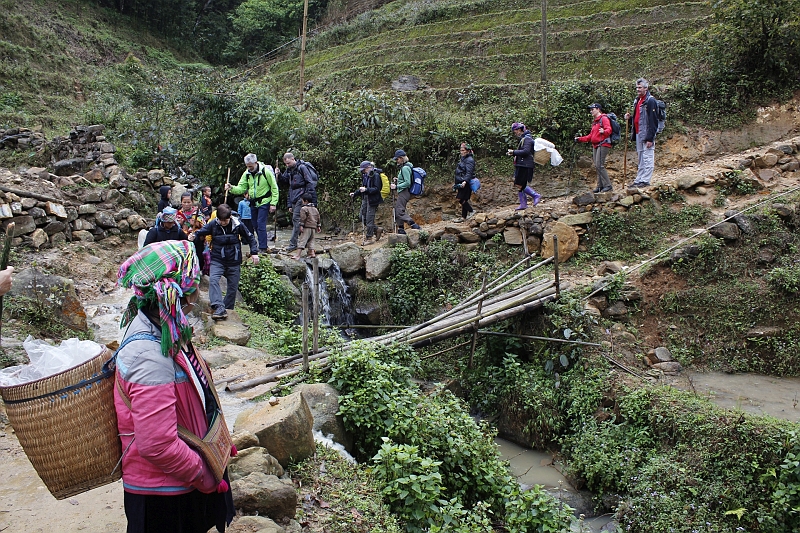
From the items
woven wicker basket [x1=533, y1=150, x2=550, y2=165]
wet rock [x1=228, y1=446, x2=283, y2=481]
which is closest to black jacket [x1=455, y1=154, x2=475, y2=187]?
woven wicker basket [x1=533, y1=150, x2=550, y2=165]

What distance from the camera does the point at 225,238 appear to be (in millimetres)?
8102

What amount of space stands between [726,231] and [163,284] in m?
9.07

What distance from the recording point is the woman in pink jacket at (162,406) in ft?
7.47

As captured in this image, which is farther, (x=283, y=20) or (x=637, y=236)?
(x=283, y=20)

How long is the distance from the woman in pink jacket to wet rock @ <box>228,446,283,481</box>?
1.39m

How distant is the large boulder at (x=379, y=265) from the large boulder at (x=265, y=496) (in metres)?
7.44

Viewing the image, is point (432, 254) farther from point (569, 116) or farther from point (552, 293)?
point (569, 116)

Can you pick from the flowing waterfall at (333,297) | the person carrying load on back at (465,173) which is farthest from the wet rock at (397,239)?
the person carrying load on back at (465,173)

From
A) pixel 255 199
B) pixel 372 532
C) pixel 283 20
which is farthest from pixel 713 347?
pixel 283 20

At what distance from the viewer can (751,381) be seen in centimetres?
761

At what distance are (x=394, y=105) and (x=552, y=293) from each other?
8055 millimetres

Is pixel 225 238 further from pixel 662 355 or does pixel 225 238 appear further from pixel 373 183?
pixel 662 355

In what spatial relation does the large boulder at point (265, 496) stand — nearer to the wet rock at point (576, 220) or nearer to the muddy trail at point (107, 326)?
the muddy trail at point (107, 326)

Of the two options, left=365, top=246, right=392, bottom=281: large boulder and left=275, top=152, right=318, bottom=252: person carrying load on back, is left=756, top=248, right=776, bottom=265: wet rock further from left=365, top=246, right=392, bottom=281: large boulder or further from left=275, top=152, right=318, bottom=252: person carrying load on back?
left=275, top=152, right=318, bottom=252: person carrying load on back
